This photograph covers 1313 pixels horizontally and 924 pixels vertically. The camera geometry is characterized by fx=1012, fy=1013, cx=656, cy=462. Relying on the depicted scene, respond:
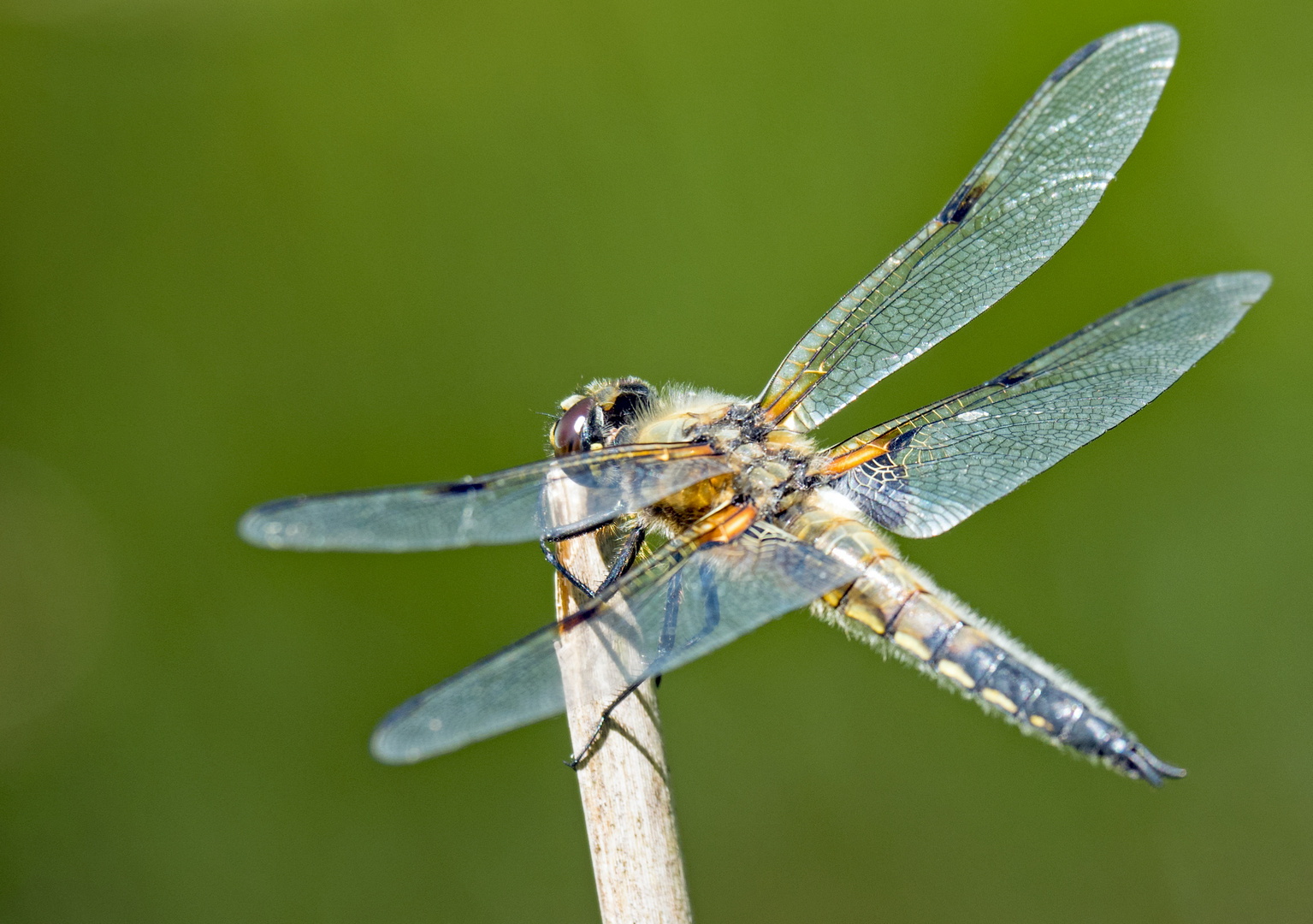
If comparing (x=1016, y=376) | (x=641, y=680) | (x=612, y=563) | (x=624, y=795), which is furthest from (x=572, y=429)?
(x=1016, y=376)

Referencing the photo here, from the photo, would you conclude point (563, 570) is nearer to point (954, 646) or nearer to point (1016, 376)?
point (954, 646)

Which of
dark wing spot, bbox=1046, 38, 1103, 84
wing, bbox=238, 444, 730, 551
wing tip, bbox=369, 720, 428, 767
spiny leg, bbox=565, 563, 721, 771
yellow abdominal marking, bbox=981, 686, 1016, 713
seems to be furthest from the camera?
dark wing spot, bbox=1046, 38, 1103, 84

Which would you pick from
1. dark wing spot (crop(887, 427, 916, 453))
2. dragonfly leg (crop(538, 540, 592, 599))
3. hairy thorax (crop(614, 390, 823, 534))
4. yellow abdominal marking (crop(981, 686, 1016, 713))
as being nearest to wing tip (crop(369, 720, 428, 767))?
dragonfly leg (crop(538, 540, 592, 599))

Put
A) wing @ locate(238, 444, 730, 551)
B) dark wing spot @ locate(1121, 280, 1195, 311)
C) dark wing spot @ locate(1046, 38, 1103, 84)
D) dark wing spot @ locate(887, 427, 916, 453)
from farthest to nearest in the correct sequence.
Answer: dark wing spot @ locate(887, 427, 916, 453), dark wing spot @ locate(1046, 38, 1103, 84), dark wing spot @ locate(1121, 280, 1195, 311), wing @ locate(238, 444, 730, 551)

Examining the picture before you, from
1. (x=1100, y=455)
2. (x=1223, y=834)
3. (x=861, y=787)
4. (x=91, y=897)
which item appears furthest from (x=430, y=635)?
(x=1223, y=834)

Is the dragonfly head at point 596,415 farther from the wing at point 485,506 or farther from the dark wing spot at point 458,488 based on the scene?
the dark wing spot at point 458,488

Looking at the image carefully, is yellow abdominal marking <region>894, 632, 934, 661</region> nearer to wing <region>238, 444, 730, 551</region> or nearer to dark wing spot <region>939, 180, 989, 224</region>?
wing <region>238, 444, 730, 551</region>
